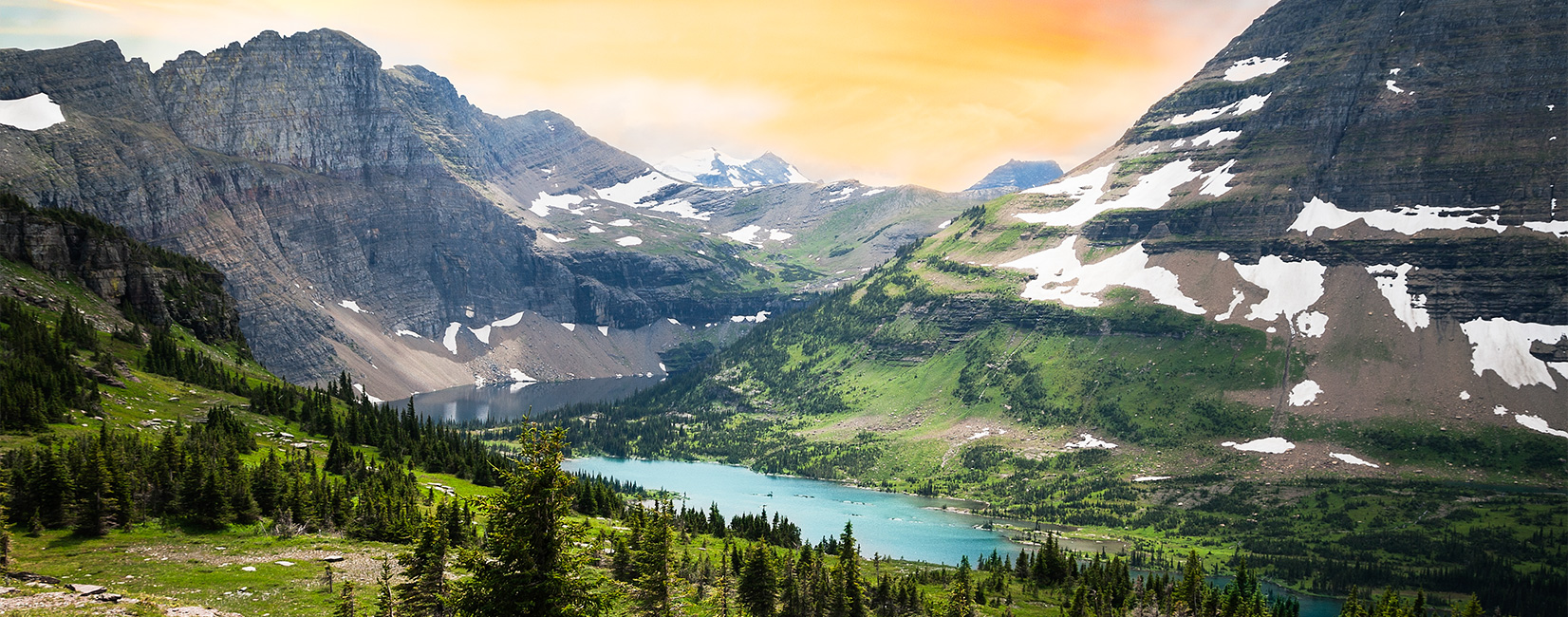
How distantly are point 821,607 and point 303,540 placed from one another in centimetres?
3402

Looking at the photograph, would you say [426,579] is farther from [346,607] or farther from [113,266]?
[113,266]

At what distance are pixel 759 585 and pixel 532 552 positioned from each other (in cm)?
4271

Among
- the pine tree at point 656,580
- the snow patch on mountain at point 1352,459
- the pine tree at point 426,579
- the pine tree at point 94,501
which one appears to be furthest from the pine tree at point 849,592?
the snow patch on mountain at point 1352,459

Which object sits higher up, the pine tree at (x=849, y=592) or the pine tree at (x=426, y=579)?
the pine tree at (x=426, y=579)

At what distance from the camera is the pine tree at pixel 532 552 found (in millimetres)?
26641

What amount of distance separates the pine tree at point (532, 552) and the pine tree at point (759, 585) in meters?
41.2

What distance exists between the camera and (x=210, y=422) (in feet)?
298

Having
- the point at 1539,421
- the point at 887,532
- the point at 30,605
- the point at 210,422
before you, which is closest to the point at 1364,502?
the point at 1539,421

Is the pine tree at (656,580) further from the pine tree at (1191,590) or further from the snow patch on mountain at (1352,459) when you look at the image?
the snow patch on mountain at (1352,459)

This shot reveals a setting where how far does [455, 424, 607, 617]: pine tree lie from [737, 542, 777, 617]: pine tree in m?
41.2

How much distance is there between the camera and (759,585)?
67.4 meters

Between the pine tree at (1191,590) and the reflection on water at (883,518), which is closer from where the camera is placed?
the pine tree at (1191,590)

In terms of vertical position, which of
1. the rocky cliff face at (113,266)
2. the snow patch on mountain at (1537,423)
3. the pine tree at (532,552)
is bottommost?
the pine tree at (532,552)

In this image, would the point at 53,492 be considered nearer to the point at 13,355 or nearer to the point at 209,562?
the point at 209,562
